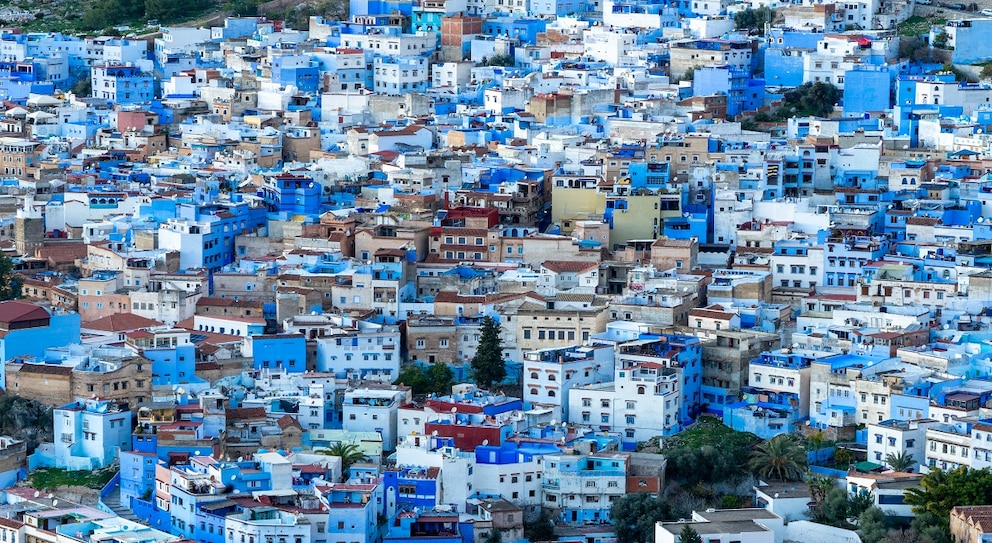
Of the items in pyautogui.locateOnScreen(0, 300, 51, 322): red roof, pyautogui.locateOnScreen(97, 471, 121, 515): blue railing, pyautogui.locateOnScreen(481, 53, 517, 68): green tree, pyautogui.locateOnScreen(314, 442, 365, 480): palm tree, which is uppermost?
pyautogui.locateOnScreen(481, 53, 517, 68): green tree

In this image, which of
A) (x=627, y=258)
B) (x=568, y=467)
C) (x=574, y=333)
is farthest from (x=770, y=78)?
(x=568, y=467)

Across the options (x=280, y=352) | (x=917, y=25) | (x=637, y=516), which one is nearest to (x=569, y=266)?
(x=280, y=352)

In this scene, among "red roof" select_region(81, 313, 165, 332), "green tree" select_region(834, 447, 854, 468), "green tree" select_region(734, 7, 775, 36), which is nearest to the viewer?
"green tree" select_region(834, 447, 854, 468)

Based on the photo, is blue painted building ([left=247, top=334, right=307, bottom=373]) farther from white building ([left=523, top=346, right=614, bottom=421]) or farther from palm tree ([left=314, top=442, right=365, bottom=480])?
white building ([left=523, top=346, right=614, bottom=421])

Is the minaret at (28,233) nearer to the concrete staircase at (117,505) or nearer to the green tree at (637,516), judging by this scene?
the concrete staircase at (117,505)

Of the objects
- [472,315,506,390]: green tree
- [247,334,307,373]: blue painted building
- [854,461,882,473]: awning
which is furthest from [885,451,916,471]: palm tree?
[247,334,307,373]: blue painted building

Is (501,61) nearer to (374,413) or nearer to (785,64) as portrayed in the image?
(785,64)

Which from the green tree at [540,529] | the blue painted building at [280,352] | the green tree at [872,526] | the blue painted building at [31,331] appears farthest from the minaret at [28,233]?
the green tree at [872,526]

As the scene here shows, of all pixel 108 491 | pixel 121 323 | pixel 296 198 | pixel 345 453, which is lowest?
pixel 108 491
